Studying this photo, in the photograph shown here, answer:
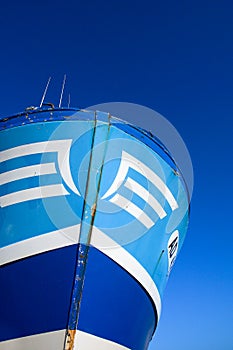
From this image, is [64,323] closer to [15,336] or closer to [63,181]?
[15,336]

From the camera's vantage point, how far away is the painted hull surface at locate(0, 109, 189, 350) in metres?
3.54

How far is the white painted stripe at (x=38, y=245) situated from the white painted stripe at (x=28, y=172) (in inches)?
29.9

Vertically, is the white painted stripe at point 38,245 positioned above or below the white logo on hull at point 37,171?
below

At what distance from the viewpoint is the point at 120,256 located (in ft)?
12.8

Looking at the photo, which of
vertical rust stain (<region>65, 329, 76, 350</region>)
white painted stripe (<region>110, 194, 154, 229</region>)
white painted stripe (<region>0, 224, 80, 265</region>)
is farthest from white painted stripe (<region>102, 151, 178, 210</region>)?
vertical rust stain (<region>65, 329, 76, 350</region>)

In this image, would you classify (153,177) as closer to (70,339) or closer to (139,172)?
(139,172)

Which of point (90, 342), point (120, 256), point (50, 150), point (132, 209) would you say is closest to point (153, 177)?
point (132, 209)

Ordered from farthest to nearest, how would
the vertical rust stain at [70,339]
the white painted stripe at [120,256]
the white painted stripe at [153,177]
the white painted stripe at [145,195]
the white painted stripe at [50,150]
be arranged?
the white painted stripe at [153,177] → the white painted stripe at [145,195] → the white painted stripe at [50,150] → the white painted stripe at [120,256] → the vertical rust stain at [70,339]

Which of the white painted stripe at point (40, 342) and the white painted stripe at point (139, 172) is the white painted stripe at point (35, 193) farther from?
the white painted stripe at point (40, 342)

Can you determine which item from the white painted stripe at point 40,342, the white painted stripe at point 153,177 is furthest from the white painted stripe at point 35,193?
the white painted stripe at point 40,342

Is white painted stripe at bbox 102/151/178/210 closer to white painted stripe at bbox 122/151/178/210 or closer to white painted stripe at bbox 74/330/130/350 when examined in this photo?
white painted stripe at bbox 122/151/178/210

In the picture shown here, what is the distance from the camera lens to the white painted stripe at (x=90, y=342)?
11.2ft

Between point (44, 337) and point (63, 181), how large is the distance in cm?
174

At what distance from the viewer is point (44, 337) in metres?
3.41
